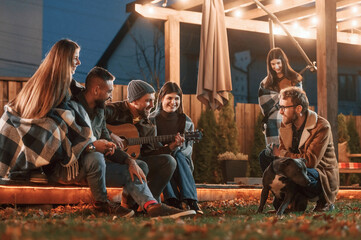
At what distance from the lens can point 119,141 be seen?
5551mm

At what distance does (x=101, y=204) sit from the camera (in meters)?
5.05

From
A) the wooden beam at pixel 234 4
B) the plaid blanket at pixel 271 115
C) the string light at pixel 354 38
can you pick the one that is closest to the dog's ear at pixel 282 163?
the plaid blanket at pixel 271 115

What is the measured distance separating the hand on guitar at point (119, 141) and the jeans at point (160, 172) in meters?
0.33

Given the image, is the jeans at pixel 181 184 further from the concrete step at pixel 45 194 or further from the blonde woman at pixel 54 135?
the blonde woman at pixel 54 135

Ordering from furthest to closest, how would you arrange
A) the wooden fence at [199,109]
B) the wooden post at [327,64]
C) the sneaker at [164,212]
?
the wooden fence at [199,109] < the wooden post at [327,64] < the sneaker at [164,212]

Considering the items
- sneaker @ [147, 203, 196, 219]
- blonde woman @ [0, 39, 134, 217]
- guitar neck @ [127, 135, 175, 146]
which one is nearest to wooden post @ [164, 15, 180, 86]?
guitar neck @ [127, 135, 175, 146]

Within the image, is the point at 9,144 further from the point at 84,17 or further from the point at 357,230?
the point at 84,17

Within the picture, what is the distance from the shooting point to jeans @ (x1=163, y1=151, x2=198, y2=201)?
578 centimetres

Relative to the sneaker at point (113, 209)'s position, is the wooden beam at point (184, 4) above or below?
above

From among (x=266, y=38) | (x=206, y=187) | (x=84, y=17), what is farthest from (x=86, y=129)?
(x=84, y=17)

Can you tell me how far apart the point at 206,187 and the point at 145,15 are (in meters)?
3.92

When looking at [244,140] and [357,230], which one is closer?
[357,230]

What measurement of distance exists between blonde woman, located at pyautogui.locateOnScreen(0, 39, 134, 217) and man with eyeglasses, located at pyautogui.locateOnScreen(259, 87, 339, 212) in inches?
65.8

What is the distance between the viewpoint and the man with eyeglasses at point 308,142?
217 inches
